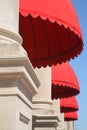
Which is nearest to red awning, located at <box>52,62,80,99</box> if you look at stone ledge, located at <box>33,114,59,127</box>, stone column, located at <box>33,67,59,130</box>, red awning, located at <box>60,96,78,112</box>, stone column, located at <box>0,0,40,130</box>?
stone column, located at <box>33,67,59,130</box>

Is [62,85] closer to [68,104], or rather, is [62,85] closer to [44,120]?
[44,120]

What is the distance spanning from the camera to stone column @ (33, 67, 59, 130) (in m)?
7.66

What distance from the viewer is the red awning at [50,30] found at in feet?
19.8

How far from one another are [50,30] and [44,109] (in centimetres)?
215

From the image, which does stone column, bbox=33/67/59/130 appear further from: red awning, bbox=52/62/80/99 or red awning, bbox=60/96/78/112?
red awning, bbox=60/96/78/112

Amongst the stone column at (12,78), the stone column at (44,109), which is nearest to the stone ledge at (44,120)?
the stone column at (44,109)

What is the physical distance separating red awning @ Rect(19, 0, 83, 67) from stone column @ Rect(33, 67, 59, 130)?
44.4 inches

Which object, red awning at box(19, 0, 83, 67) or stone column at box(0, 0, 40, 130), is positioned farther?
red awning at box(19, 0, 83, 67)

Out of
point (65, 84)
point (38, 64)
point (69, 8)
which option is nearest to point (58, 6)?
point (69, 8)

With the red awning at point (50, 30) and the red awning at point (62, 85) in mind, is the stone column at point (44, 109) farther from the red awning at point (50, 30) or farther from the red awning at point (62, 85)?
the red awning at point (62, 85)

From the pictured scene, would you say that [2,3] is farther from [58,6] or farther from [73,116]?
[73,116]

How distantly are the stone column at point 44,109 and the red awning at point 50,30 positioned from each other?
3.70ft

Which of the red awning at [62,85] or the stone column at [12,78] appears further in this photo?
the red awning at [62,85]

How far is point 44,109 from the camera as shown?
328 inches
